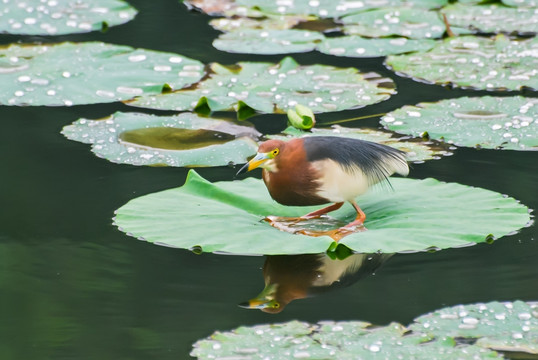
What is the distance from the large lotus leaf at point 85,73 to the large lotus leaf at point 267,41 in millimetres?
617

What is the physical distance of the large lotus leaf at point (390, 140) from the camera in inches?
181

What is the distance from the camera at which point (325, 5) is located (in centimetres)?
753

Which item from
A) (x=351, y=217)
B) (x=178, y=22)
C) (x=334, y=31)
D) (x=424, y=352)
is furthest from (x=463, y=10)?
(x=424, y=352)

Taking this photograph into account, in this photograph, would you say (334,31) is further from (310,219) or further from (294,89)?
(310,219)

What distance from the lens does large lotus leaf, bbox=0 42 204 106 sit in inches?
213

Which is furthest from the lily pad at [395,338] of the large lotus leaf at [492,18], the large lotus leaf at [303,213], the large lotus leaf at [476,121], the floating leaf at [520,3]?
the floating leaf at [520,3]

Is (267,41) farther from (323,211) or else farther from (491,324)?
(491,324)

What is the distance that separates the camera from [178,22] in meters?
7.41

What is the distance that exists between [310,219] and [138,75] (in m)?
2.27

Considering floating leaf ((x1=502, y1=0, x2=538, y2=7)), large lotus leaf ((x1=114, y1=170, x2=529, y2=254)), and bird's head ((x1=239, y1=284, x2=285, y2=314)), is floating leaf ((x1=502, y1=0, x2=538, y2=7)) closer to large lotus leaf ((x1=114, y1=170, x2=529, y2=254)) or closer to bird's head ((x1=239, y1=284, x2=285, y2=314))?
large lotus leaf ((x1=114, y1=170, x2=529, y2=254))

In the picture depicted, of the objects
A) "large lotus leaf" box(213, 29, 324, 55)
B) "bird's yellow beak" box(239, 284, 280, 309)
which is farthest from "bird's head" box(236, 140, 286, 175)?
"large lotus leaf" box(213, 29, 324, 55)

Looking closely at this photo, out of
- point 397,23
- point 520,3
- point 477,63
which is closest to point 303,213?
point 477,63

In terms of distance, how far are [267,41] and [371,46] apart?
2.33 ft

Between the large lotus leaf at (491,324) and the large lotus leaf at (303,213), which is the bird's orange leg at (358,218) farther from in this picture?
the large lotus leaf at (491,324)
